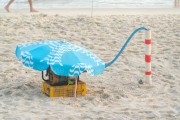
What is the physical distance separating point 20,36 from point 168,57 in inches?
125

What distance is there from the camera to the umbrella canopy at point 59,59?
229 inches

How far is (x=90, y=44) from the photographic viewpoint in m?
9.57

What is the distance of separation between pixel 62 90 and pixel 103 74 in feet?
4.69

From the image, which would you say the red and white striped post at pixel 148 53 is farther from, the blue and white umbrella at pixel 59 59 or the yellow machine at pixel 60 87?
the yellow machine at pixel 60 87

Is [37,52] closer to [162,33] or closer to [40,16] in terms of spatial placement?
[162,33]

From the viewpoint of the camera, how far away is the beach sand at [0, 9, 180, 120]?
18.4 ft

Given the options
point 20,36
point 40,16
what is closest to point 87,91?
point 20,36

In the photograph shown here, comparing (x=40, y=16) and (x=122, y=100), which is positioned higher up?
(x=40, y=16)

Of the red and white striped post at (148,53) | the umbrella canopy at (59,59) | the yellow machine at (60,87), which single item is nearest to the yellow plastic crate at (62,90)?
the yellow machine at (60,87)

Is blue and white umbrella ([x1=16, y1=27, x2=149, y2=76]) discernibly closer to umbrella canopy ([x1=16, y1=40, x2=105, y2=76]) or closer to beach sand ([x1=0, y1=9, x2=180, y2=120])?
umbrella canopy ([x1=16, y1=40, x2=105, y2=76])

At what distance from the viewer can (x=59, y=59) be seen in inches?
232

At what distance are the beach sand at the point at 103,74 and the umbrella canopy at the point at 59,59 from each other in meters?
0.40

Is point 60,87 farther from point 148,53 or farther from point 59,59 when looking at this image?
point 148,53

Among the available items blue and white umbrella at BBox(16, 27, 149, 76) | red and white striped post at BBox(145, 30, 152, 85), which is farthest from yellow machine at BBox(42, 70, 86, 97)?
red and white striped post at BBox(145, 30, 152, 85)
